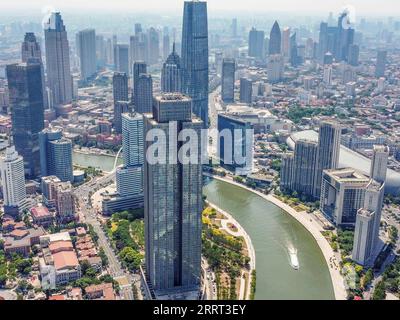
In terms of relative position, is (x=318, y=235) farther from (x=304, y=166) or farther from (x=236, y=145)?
(x=236, y=145)

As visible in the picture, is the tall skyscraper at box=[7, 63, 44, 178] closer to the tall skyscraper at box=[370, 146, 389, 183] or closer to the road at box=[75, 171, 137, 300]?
the road at box=[75, 171, 137, 300]

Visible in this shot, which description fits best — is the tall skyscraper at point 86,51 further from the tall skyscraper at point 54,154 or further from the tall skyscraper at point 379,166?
the tall skyscraper at point 379,166

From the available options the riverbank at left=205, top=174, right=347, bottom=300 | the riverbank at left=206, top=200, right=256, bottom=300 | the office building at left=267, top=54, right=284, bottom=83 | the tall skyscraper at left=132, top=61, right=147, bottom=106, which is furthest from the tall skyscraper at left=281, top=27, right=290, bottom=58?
the riverbank at left=206, top=200, right=256, bottom=300

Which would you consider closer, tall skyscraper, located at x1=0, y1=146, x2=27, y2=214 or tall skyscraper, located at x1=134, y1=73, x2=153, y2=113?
tall skyscraper, located at x1=0, y1=146, x2=27, y2=214

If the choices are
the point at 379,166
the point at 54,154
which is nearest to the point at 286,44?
the point at 54,154

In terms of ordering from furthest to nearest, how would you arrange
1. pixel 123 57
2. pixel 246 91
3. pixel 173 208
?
1. pixel 123 57
2. pixel 246 91
3. pixel 173 208
